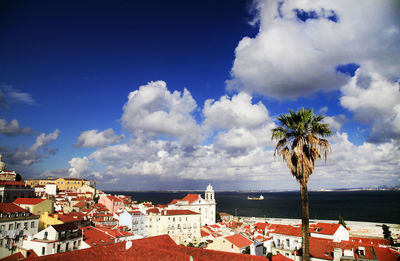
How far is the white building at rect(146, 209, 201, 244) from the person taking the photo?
2724 inches

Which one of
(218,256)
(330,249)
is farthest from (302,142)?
(330,249)

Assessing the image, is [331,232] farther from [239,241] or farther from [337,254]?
[337,254]

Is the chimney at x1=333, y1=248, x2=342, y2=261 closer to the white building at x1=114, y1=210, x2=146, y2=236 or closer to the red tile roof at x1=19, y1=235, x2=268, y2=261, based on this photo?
the red tile roof at x1=19, y1=235, x2=268, y2=261

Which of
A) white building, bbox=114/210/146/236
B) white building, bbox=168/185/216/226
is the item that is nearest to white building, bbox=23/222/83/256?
white building, bbox=114/210/146/236

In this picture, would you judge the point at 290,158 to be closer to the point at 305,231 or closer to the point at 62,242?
the point at 305,231

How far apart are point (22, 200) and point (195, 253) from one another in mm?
49884

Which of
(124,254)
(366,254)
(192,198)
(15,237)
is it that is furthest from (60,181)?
(366,254)

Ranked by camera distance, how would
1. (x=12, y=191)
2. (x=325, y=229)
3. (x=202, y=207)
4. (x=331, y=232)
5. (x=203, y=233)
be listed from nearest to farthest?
1. (x=331, y=232)
2. (x=325, y=229)
3. (x=12, y=191)
4. (x=203, y=233)
5. (x=202, y=207)

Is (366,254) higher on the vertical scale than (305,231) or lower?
lower

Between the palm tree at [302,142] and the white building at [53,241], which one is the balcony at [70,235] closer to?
the white building at [53,241]

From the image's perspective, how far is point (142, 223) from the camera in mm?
69562

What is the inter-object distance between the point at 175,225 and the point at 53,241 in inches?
1547

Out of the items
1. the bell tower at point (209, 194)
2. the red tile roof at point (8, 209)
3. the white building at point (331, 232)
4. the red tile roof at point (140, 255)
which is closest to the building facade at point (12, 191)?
the red tile roof at point (8, 209)

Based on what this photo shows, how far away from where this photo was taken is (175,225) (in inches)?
2776
